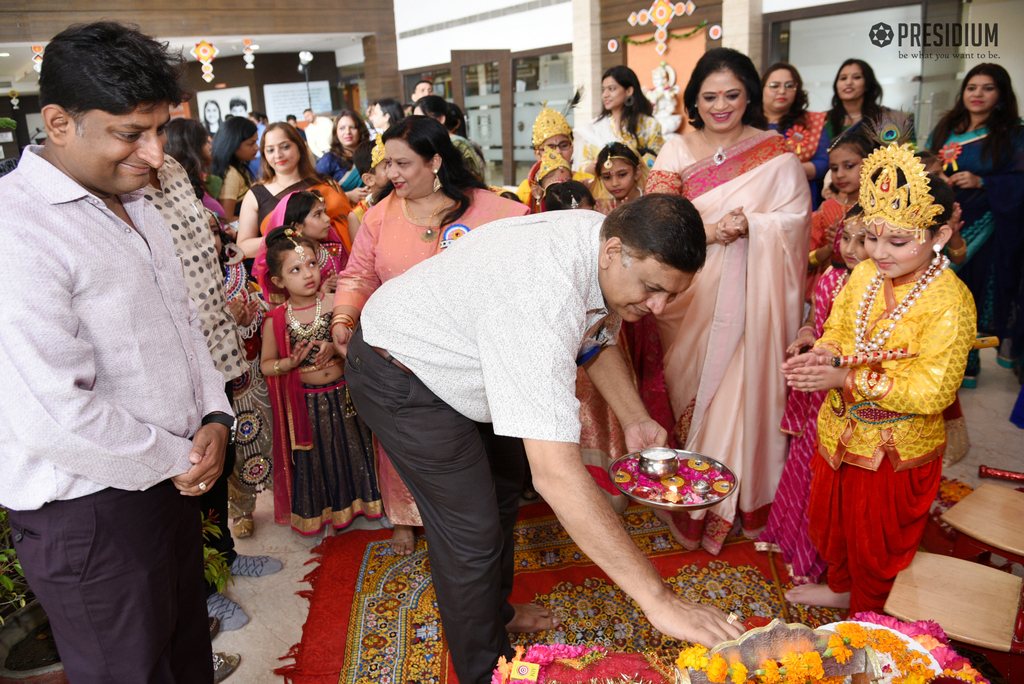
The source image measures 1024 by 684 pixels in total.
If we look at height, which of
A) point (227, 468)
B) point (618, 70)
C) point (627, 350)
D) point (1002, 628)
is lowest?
point (1002, 628)

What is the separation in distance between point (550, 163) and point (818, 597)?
7.77 ft

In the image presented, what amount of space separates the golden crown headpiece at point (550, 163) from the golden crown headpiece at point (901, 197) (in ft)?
5.93

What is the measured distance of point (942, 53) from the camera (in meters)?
4.84

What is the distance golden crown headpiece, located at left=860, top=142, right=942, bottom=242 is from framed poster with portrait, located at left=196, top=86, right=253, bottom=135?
37.5 ft

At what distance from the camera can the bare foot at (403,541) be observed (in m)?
2.67

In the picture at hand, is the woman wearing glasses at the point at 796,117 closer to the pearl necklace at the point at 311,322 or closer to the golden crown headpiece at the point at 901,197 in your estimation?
the golden crown headpiece at the point at 901,197

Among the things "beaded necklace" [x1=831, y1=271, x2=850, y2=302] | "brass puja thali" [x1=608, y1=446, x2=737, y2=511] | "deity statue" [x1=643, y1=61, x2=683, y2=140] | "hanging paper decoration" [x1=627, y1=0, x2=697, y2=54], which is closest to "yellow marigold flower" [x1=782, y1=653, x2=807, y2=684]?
"brass puja thali" [x1=608, y1=446, x2=737, y2=511]

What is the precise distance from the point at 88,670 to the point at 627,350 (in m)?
2.12

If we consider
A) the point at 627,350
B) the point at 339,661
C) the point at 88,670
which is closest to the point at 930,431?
the point at 627,350

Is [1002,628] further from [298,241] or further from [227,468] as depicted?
[298,241]

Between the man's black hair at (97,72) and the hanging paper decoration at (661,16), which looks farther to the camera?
the hanging paper decoration at (661,16)

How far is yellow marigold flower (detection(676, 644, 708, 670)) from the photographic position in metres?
1.05

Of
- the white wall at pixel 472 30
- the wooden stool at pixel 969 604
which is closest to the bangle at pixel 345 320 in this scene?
the wooden stool at pixel 969 604

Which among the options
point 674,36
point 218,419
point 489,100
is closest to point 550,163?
point 218,419
